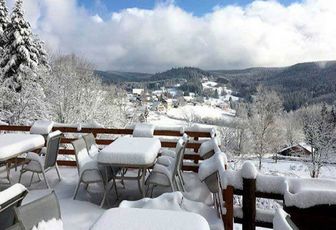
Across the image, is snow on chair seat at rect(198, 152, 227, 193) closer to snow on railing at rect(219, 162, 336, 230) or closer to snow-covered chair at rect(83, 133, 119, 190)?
snow on railing at rect(219, 162, 336, 230)

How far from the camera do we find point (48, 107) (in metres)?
21.9

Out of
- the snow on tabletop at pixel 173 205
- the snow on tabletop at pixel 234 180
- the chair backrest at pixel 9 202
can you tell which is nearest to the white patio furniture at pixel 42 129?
the snow on tabletop at pixel 173 205

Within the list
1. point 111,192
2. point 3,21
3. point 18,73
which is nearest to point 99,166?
point 111,192

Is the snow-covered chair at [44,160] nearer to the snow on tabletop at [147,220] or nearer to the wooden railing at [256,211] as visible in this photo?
the wooden railing at [256,211]

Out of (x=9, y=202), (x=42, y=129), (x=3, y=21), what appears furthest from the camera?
(x=3, y=21)

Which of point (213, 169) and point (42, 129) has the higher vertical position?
point (42, 129)

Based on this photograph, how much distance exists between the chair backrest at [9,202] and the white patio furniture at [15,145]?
9.53ft

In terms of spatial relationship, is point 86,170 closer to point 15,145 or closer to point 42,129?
point 15,145

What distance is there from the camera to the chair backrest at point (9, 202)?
2139 millimetres

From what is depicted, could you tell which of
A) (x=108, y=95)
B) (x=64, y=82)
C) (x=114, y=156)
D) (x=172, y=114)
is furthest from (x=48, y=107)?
(x=172, y=114)

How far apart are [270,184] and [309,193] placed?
49 cm

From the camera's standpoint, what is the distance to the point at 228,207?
10.1 feet

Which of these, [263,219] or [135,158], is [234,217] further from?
[135,158]

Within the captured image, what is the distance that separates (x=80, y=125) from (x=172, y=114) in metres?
57.9
